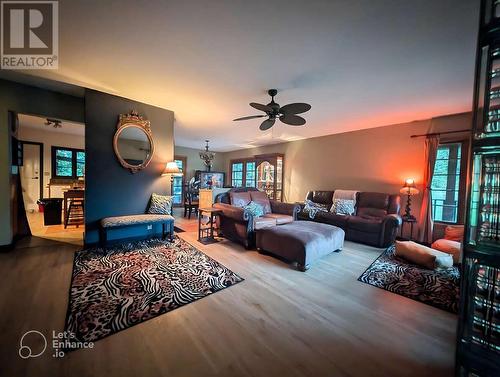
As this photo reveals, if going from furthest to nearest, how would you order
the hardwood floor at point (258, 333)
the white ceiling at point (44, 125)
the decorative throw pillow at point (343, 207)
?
the white ceiling at point (44, 125) < the decorative throw pillow at point (343, 207) < the hardwood floor at point (258, 333)

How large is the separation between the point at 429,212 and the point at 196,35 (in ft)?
16.8

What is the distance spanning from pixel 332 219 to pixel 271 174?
3115 mm

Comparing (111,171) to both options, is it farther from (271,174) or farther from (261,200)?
(271,174)

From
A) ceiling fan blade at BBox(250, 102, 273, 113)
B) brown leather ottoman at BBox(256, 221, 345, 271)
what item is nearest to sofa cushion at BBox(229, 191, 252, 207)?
brown leather ottoman at BBox(256, 221, 345, 271)

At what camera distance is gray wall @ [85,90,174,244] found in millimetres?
3287

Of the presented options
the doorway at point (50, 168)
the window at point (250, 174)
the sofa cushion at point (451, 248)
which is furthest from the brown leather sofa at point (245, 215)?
the doorway at point (50, 168)

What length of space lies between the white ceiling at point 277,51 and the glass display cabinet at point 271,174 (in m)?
3.40

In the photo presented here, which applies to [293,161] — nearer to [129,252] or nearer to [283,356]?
[129,252]

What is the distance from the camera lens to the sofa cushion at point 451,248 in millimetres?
2955

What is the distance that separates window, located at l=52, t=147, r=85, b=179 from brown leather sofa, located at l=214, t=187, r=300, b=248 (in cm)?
549

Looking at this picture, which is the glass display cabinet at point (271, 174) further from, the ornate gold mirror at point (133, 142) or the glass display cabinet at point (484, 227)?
the glass display cabinet at point (484, 227)

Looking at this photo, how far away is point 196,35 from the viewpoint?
1.90 m

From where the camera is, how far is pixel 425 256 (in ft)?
9.23

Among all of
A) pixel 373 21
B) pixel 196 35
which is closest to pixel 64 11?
pixel 196 35
